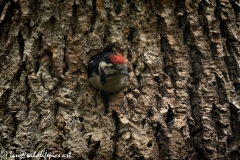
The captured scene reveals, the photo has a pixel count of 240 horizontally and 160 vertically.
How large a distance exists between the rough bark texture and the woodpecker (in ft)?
0.16

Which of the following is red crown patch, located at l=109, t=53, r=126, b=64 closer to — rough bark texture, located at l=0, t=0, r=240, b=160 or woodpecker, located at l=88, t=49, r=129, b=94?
woodpecker, located at l=88, t=49, r=129, b=94

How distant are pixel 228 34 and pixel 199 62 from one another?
13.9 inches

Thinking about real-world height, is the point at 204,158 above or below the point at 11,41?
below

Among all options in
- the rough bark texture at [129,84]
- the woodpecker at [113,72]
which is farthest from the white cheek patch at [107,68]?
the rough bark texture at [129,84]

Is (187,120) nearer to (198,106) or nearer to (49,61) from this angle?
(198,106)

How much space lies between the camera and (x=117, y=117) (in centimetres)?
313

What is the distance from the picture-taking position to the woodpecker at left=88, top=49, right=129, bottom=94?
312cm

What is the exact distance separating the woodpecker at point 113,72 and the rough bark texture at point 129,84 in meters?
0.05

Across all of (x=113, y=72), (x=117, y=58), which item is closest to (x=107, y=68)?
(x=113, y=72)

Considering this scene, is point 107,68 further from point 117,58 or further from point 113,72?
point 117,58

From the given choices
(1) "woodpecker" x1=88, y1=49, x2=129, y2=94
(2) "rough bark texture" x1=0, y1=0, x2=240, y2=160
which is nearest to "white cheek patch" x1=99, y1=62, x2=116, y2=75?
(1) "woodpecker" x1=88, y1=49, x2=129, y2=94

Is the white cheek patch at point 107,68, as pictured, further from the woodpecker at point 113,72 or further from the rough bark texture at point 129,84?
the rough bark texture at point 129,84

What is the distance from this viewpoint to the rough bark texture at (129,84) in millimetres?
3037

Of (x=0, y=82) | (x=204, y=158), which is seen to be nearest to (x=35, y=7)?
(x=0, y=82)
